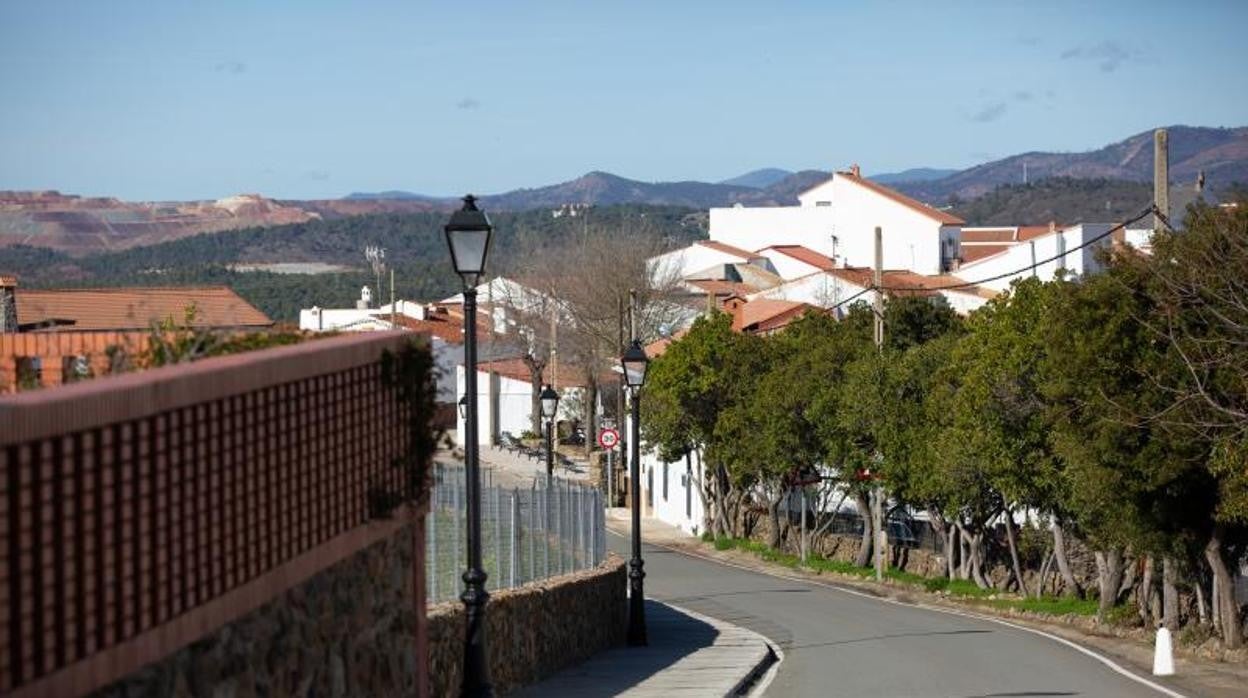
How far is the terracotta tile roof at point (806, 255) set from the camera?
12457cm

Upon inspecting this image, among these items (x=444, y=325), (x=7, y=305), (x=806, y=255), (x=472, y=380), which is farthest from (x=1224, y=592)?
(x=806, y=255)

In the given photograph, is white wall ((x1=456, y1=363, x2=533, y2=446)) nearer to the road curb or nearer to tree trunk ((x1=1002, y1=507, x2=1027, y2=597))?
tree trunk ((x1=1002, y1=507, x2=1027, y2=597))

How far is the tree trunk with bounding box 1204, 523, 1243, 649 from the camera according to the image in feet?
101

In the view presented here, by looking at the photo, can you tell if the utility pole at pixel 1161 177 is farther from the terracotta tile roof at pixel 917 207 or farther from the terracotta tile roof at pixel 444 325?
the terracotta tile roof at pixel 917 207

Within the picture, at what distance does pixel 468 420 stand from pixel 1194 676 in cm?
1493

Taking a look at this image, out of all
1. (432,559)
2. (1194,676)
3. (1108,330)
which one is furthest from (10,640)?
(1108,330)

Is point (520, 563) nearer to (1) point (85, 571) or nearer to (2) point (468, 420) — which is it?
(2) point (468, 420)

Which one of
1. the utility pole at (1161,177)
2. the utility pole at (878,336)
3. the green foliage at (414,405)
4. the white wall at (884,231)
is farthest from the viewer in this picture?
the white wall at (884,231)

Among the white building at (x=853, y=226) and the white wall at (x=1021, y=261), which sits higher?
the white building at (x=853, y=226)

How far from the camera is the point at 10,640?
20.7 feet

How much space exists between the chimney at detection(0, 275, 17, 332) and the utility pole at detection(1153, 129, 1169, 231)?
17.3 m

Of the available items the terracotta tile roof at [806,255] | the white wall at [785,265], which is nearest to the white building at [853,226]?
the terracotta tile roof at [806,255]

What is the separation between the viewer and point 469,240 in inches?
574

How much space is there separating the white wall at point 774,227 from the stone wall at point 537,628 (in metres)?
111
